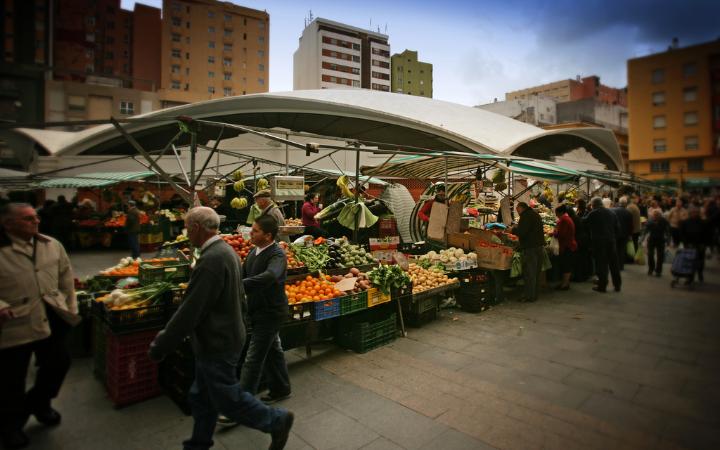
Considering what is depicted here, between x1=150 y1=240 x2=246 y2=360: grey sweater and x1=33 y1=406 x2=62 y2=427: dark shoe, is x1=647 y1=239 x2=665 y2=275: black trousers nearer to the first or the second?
x1=150 y1=240 x2=246 y2=360: grey sweater

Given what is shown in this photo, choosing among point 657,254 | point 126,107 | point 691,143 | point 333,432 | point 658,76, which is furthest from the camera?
point 126,107

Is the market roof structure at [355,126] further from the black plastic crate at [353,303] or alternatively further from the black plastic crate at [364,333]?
the black plastic crate at [353,303]

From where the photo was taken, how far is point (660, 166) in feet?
7.24

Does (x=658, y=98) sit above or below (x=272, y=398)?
above

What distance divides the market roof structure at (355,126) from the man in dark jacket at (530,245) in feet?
38.7

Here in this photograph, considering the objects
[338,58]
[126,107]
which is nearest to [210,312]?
[126,107]

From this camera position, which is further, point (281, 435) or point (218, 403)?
point (281, 435)

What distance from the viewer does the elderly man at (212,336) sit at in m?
2.30

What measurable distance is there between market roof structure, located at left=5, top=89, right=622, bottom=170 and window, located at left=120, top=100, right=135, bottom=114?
26.4 metres

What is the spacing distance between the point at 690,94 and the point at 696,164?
1.28 feet

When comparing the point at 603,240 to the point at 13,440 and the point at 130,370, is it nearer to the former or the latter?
the point at 130,370

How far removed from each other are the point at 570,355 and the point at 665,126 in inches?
142

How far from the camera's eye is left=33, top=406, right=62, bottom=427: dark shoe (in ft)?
10.1

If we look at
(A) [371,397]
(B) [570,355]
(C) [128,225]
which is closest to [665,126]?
(A) [371,397]
